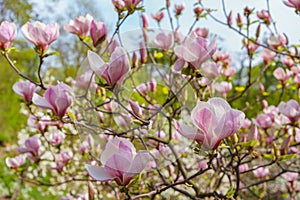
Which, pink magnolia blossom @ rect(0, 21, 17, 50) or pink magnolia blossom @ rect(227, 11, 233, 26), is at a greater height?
pink magnolia blossom @ rect(227, 11, 233, 26)

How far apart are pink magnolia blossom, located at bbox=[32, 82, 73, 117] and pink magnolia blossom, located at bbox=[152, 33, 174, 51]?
0.31 m

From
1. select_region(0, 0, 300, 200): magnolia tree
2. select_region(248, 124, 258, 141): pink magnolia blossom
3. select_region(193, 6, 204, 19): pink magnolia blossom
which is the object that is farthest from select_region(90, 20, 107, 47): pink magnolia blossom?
select_region(193, 6, 204, 19): pink magnolia blossom

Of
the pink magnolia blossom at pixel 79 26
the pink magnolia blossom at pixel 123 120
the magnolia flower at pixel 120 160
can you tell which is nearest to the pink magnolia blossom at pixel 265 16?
the pink magnolia blossom at pixel 79 26

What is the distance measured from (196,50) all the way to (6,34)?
0.41 metres

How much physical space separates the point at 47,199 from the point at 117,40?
310 centimetres

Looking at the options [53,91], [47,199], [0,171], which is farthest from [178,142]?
[0,171]

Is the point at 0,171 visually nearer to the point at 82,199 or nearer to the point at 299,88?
the point at 82,199

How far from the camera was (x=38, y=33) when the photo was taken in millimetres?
778

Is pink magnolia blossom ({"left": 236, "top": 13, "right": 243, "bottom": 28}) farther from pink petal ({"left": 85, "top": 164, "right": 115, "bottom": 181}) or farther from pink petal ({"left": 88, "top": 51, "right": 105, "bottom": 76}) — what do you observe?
pink petal ({"left": 85, "top": 164, "right": 115, "bottom": 181})

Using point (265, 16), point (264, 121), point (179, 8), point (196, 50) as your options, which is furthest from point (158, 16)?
point (196, 50)

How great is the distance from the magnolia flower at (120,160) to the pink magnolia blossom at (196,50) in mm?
238

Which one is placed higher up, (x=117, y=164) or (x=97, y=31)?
(x=97, y=31)

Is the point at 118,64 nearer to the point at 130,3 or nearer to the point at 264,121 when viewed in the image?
the point at 130,3

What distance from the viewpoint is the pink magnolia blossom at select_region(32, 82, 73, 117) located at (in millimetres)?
680
